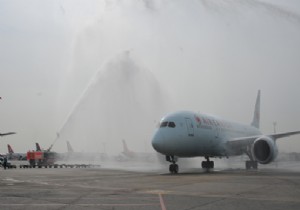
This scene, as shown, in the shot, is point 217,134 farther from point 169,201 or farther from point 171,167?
point 169,201

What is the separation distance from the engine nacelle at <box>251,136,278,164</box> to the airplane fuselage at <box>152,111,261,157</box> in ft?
12.6

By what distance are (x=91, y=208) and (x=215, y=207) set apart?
136 inches

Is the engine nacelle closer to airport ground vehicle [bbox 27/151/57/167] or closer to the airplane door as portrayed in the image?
the airplane door

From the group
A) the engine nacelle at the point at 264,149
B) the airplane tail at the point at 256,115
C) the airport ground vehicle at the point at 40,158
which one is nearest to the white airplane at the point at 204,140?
the engine nacelle at the point at 264,149

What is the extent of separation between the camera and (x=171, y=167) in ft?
104

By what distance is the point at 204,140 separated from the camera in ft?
117

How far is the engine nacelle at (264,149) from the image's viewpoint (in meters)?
34.6

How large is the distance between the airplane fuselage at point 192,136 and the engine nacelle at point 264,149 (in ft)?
12.6

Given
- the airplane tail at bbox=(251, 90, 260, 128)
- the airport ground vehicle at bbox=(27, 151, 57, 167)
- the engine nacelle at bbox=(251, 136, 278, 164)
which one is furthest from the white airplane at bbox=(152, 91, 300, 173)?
the airport ground vehicle at bbox=(27, 151, 57, 167)

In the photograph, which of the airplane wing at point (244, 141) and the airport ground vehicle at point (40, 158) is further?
the airport ground vehicle at point (40, 158)

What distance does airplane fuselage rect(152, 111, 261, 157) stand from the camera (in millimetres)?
31797

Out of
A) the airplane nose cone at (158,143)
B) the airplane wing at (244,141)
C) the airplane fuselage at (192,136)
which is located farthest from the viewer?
the airplane wing at (244,141)

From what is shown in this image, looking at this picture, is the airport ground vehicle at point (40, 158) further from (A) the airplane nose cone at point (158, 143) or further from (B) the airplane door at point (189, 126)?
(A) the airplane nose cone at point (158, 143)

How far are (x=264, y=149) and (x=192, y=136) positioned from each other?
675 centimetres
